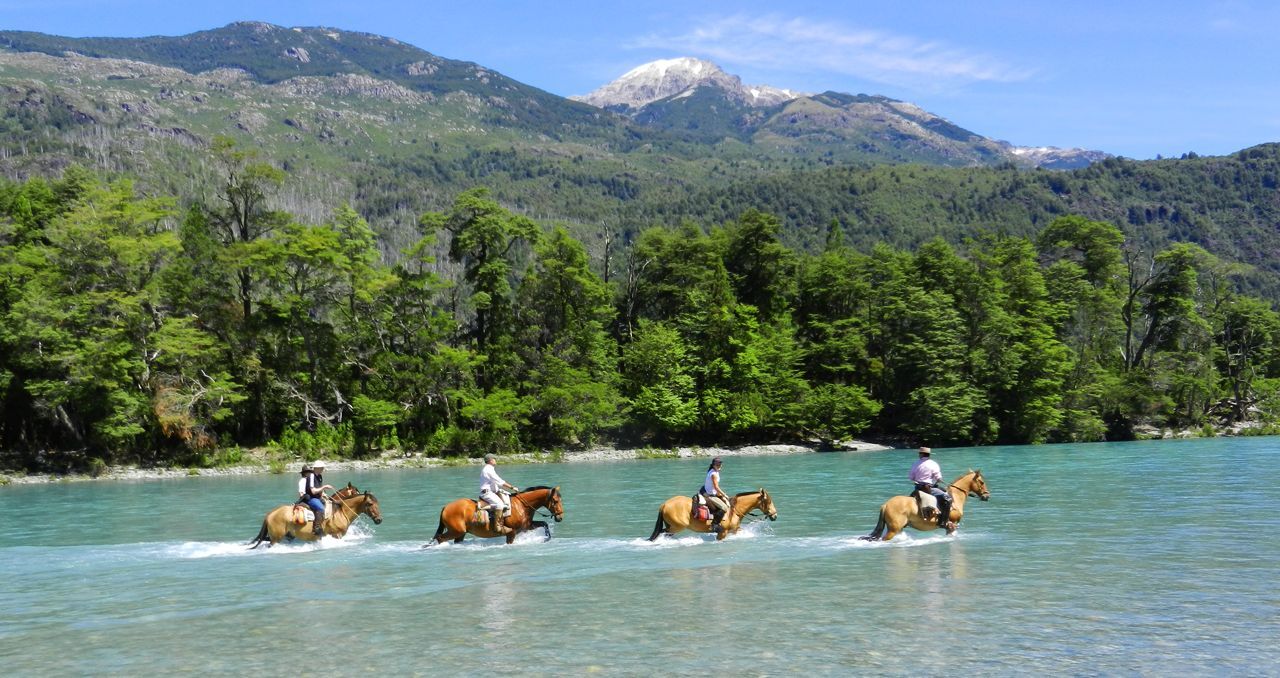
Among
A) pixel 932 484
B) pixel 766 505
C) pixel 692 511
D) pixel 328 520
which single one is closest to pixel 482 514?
pixel 328 520

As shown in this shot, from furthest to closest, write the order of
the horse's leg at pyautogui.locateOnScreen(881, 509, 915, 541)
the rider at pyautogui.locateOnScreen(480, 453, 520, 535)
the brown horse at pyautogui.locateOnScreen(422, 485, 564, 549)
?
the brown horse at pyautogui.locateOnScreen(422, 485, 564, 549)
the rider at pyautogui.locateOnScreen(480, 453, 520, 535)
the horse's leg at pyautogui.locateOnScreen(881, 509, 915, 541)

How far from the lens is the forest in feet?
175

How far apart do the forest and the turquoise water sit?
25.8 meters

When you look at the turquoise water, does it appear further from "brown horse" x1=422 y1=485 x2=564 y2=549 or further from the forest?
the forest

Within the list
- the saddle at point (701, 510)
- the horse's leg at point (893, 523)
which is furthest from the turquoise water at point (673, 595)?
the saddle at point (701, 510)

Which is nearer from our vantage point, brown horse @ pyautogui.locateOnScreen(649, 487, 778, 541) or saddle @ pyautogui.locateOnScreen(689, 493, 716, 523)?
saddle @ pyautogui.locateOnScreen(689, 493, 716, 523)

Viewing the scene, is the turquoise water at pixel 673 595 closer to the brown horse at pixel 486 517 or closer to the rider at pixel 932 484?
the brown horse at pixel 486 517

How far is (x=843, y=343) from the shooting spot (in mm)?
75000

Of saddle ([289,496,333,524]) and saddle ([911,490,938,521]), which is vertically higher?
saddle ([911,490,938,521])

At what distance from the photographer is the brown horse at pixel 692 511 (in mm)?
21797

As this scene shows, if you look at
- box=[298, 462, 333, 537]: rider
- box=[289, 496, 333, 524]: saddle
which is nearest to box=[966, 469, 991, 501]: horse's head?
box=[298, 462, 333, 537]: rider

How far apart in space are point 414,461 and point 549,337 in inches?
563

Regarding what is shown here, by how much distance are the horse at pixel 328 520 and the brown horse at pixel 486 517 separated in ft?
6.40

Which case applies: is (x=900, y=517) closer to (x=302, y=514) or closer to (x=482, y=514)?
(x=482, y=514)
